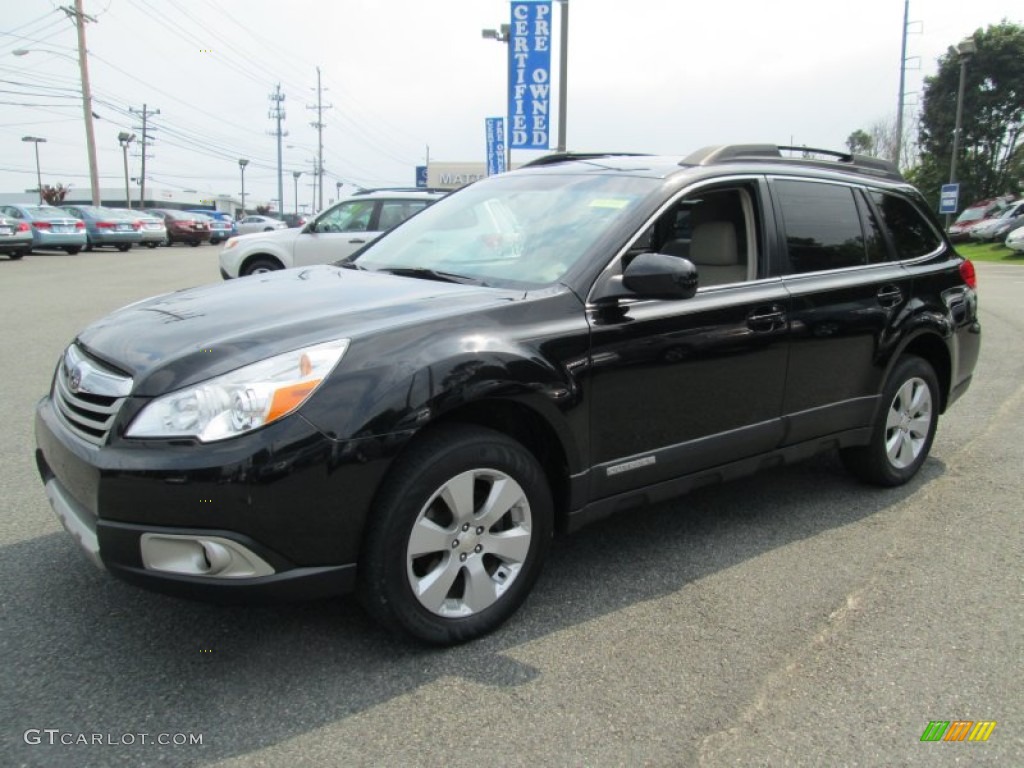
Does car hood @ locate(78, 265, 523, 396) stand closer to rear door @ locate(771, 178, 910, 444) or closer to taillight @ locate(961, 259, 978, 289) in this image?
rear door @ locate(771, 178, 910, 444)

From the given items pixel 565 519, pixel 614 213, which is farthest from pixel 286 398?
pixel 614 213

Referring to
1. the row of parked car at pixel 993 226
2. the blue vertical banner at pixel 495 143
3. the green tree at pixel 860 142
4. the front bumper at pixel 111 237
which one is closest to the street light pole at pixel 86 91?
the front bumper at pixel 111 237

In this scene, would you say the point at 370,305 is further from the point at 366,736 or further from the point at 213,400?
the point at 366,736

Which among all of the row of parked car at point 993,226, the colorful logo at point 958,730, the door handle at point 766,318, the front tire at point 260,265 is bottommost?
the colorful logo at point 958,730

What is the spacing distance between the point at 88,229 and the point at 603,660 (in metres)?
28.5

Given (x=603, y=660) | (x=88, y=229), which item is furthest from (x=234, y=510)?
(x=88, y=229)

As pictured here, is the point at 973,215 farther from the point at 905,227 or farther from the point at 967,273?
the point at 905,227

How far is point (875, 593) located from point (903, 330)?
1637 millimetres

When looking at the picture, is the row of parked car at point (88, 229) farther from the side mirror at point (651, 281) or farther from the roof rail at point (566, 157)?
the side mirror at point (651, 281)

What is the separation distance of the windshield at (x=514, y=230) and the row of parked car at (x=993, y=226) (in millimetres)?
26950

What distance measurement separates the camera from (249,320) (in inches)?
111

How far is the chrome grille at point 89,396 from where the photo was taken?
2.55 metres

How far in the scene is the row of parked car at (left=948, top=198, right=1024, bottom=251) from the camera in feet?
86.2

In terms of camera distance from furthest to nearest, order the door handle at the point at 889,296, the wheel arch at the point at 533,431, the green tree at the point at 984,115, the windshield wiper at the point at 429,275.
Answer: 1. the green tree at the point at 984,115
2. the door handle at the point at 889,296
3. the windshield wiper at the point at 429,275
4. the wheel arch at the point at 533,431
